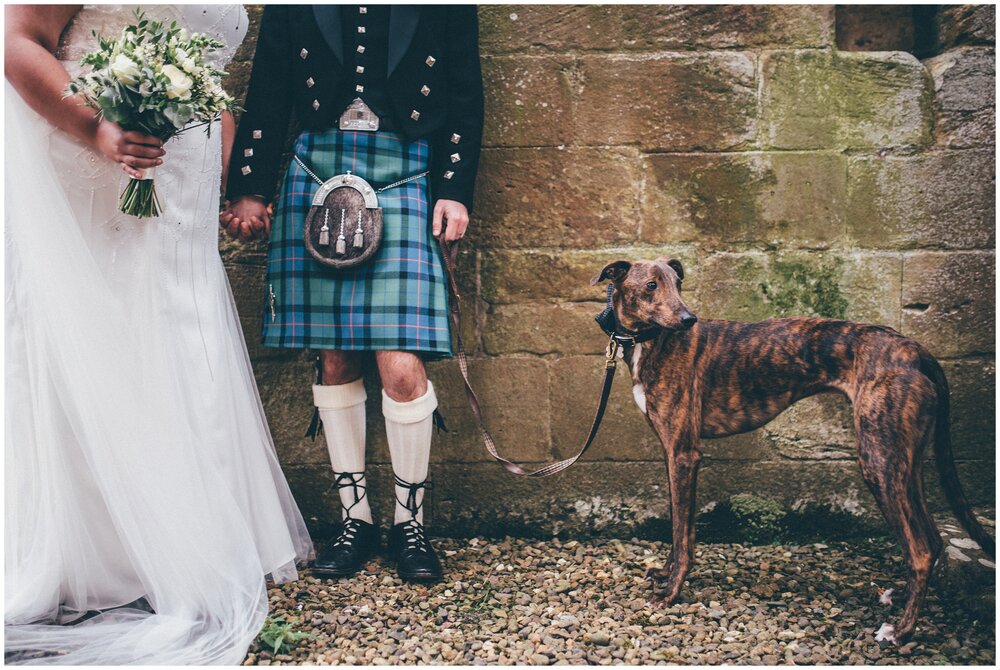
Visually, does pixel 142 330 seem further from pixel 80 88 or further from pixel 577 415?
pixel 577 415

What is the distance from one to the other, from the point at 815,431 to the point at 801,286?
588 millimetres

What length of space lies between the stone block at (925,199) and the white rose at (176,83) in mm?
2386

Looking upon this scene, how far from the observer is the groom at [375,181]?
2.53 meters

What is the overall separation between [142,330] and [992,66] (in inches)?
126

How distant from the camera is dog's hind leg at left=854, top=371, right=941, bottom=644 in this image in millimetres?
2082

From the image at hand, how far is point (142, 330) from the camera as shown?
88.2 inches

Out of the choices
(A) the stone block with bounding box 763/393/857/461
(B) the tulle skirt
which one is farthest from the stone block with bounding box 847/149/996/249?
(B) the tulle skirt

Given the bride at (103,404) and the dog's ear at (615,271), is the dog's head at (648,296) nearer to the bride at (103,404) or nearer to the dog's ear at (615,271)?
the dog's ear at (615,271)

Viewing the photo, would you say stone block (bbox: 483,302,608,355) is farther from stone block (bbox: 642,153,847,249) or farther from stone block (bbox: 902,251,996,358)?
stone block (bbox: 902,251,996,358)

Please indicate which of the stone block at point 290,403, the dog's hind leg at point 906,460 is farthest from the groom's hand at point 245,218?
the dog's hind leg at point 906,460

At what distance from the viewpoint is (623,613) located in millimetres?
2396

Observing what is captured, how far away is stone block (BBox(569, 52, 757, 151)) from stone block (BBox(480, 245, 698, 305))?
43 centimetres

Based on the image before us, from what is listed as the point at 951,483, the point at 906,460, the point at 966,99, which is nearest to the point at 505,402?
the point at 906,460

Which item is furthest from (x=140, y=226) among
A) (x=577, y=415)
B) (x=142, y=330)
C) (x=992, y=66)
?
(x=992, y=66)
